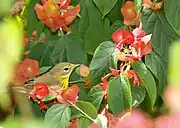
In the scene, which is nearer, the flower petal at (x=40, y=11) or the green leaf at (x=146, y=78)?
the green leaf at (x=146, y=78)

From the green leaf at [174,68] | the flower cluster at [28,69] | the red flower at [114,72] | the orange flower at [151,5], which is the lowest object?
the flower cluster at [28,69]

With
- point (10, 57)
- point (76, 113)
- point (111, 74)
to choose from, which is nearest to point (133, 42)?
point (111, 74)

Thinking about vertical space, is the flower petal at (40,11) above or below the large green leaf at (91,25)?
above

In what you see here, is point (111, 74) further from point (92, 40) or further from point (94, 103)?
point (92, 40)

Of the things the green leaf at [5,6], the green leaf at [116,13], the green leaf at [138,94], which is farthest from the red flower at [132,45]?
the green leaf at [5,6]

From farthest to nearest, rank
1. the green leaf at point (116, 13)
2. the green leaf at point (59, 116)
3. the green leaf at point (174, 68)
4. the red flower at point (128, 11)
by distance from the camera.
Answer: the green leaf at point (116, 13)
the red flower at point (128, 11)
the green leaf at point (59, 116)
the green leaf at point (174, 68)

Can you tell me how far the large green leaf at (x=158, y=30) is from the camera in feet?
3.76

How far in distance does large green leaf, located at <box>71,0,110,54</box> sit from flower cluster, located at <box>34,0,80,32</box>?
0.04 m

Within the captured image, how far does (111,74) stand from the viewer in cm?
106

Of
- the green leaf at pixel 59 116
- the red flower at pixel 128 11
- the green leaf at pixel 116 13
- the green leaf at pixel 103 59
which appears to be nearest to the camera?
A: the green leaf at pixel 59 116

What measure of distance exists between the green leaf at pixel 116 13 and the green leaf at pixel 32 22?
0.18 m

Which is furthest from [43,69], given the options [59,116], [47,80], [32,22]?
[59,116]

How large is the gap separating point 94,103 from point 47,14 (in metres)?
0.25

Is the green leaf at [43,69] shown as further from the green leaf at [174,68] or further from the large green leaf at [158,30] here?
the green leaf at [174,68]
